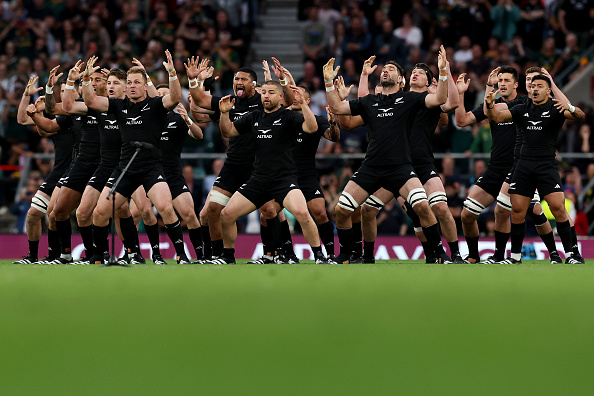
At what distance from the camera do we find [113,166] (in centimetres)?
1152

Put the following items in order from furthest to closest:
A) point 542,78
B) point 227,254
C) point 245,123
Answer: point 227,254
point 245,123
point 542,78

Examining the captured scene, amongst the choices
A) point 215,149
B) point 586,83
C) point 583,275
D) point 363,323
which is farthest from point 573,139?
point 363,323

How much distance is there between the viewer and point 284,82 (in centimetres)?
1095

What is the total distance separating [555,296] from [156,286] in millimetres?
2865

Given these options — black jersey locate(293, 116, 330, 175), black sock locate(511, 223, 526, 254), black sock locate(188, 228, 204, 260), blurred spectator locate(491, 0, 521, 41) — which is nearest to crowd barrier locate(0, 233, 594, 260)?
black sock locate(188, 228, 204, 260)

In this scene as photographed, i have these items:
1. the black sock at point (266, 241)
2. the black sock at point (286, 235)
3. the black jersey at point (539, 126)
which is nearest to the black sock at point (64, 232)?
the black sock at point (266, 241)

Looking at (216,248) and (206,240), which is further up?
(216,248)

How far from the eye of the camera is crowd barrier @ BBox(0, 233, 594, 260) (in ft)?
→ 53.8

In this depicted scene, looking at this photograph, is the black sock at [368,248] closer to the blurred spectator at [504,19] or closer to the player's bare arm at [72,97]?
the player's bare arm at [72,97]

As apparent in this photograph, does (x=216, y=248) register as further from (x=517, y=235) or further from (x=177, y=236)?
(x=517, y=235)

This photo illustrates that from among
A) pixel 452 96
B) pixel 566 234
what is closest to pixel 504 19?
pixel 566 234

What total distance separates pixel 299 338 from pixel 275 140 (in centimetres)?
493

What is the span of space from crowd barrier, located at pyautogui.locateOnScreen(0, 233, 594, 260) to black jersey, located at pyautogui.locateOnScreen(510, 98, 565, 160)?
537cm

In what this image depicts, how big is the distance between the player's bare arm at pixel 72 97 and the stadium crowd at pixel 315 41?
A: 649 cm
